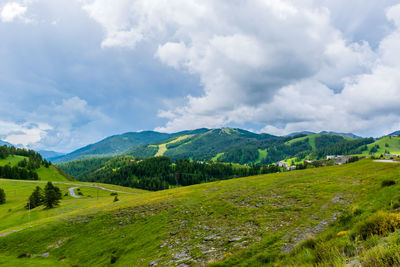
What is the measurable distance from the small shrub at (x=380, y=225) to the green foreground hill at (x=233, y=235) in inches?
3.0

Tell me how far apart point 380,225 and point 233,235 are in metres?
10.9

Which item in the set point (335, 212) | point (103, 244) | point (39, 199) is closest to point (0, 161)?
point (39, 199)

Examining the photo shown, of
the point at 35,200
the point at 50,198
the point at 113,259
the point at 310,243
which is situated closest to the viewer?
the point at 310,243

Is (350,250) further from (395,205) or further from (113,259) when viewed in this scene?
(113,259)

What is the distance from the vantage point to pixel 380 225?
9.03 meters

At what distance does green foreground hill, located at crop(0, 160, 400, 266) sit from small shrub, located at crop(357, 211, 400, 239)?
0.08 metres

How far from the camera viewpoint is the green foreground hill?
889cm

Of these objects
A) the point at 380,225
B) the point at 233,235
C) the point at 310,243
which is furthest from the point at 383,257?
the point at 233,235

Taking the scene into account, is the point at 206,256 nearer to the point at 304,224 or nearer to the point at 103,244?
the point at 304,224

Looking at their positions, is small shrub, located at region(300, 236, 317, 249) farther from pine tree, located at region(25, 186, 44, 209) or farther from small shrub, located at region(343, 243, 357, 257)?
pine tree, located at region(25, 186, 44, 209)

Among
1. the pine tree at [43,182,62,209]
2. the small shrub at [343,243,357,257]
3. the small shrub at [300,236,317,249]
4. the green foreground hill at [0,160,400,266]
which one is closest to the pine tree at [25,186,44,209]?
the pine tree at [43,182,62,209]

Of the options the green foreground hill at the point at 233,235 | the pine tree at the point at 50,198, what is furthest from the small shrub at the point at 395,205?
the pine tree at the point at 50,198

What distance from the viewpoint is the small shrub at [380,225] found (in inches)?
341

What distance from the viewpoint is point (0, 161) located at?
199625 millimetres
